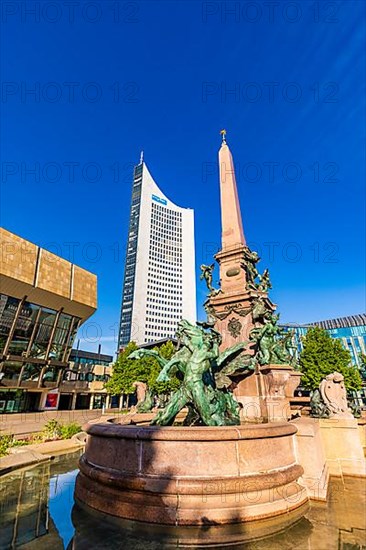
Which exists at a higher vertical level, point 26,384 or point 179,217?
point 179,217

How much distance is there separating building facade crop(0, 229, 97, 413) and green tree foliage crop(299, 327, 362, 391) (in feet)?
93.3

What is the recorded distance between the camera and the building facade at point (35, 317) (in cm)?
3400

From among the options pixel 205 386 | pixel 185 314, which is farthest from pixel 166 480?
pixel 185 314

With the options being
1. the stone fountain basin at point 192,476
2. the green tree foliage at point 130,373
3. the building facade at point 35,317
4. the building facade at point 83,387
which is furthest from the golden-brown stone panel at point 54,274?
the stone fountain basin at point 192,476

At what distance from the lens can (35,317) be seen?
124ft

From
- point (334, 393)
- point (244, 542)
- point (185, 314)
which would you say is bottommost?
point (244, 542)

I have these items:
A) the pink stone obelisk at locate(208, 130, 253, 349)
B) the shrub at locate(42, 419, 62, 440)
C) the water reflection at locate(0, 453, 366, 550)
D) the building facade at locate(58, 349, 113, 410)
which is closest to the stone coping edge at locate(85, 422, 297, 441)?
the water reflection at locate(0, 453, 366, 550)

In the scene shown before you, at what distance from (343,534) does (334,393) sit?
521 cm

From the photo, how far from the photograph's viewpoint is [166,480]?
507 cm

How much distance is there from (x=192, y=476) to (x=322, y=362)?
28339 millimetres

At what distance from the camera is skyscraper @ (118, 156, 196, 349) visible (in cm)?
12656

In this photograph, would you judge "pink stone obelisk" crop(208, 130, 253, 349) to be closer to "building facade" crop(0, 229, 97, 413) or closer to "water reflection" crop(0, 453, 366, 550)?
"water reflection" crop(0, 453, 366, 550)

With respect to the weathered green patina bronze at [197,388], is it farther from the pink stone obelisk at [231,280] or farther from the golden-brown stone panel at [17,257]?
the golden-brown stone panel at [17,257]

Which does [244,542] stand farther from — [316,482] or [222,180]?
[222,180]
